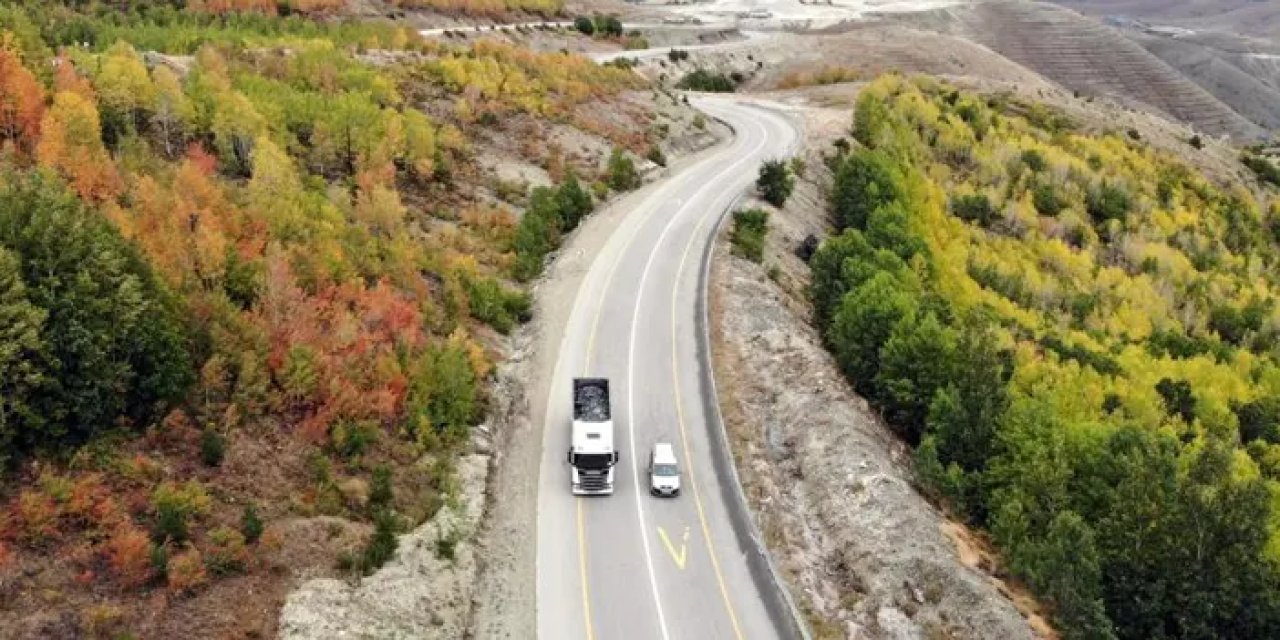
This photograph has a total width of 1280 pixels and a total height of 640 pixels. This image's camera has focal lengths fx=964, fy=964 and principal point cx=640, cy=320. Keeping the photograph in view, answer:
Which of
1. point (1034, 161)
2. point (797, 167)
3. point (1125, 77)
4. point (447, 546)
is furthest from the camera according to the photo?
point (1125, 77)

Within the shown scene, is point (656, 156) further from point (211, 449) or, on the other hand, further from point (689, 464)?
point (211, 449)

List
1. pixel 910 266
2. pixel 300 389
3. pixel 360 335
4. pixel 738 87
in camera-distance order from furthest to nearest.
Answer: pixel 738 87
pixel 910 266
pixel 360 335
pixel 300 389

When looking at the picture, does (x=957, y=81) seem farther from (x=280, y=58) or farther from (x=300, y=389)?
(x=300, y=389)

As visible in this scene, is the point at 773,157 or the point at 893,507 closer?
the point at 893,507

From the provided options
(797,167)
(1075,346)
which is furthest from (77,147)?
(797,167)

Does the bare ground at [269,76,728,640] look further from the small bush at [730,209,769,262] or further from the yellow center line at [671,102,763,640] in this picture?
the small bush at [730,209,769,262]

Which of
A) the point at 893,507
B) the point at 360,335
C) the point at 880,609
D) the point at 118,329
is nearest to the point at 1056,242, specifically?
the point at 893,507

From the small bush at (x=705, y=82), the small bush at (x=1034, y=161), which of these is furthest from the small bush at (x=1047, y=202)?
the small bush at (x=705, y=82)
